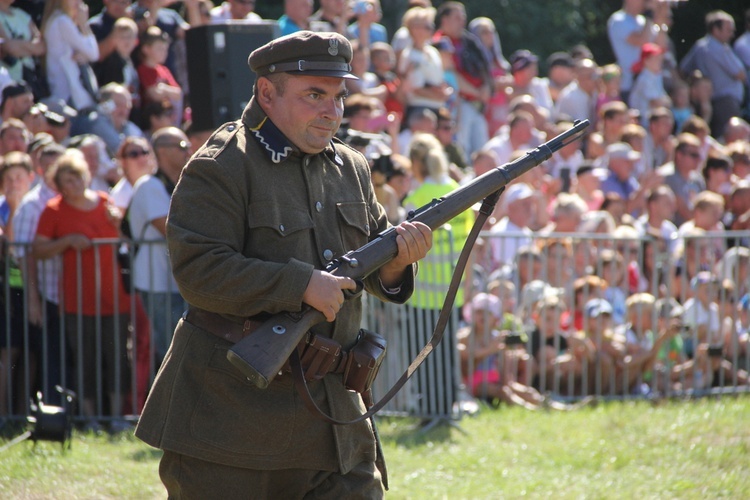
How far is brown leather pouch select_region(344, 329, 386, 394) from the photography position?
3.88 m

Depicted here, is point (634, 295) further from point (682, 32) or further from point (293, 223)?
point (682, 32)

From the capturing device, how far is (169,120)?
9859 millimetres

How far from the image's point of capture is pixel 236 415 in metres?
3.73

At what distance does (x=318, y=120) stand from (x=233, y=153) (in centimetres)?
31

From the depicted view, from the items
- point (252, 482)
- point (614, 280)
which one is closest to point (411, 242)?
point (252, 482)

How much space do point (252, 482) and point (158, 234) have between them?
4017 millimetres

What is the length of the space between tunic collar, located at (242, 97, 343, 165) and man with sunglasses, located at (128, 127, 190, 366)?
360cm

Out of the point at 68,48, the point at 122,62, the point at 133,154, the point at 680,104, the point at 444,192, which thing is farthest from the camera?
the point at 680,104

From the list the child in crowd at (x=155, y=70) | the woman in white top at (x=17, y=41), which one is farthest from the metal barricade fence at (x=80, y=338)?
the child in crowd at (x=155, y=70)

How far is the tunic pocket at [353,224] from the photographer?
396 cm

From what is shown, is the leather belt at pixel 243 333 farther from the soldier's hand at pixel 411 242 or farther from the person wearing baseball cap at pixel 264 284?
the soldier's hand at pixel 411 242

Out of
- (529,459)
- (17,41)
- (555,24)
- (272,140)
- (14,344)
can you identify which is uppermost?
(555,24)

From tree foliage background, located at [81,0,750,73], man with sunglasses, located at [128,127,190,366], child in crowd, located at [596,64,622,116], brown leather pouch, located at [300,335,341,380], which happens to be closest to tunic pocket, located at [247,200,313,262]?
brown leather pouch, located at [300,335,341,380]

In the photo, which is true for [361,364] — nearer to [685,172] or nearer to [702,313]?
[702,313]
